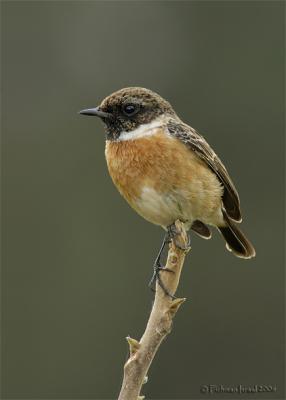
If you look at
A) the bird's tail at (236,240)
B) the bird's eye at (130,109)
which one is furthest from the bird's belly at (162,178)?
the bird's tail at (236,240)

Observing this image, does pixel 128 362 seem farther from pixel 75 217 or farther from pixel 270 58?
pixel 270 58

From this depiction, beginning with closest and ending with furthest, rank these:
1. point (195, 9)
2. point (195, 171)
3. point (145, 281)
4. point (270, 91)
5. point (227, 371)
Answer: point (195, 171), point (227, 371), point (145, 281), point (270, 91), point (195, 9)

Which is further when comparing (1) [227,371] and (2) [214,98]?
(2) [214,98]

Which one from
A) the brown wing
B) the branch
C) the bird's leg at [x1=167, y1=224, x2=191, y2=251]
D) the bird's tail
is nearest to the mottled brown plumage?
the brown wing

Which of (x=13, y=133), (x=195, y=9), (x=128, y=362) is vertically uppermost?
(x=195, y=9)

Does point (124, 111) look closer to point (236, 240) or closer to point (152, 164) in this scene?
point (152, 164)

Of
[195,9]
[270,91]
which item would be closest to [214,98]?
[270,91]

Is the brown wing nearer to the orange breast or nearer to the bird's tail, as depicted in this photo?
the orange breast
